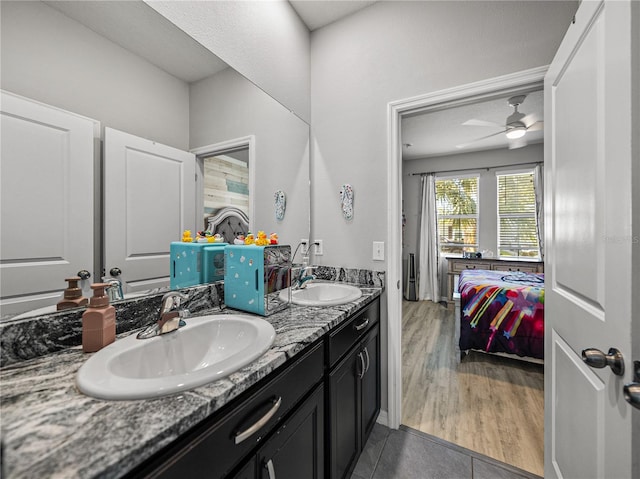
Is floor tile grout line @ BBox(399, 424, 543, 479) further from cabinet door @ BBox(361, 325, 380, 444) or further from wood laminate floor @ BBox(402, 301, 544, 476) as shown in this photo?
cabinet door @ BBox(361, 325, 380, 444)

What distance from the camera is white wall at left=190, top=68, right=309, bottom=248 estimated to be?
1.26m

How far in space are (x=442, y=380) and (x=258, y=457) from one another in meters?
2.10

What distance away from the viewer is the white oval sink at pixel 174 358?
0.58 meters

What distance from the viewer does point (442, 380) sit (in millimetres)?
2340

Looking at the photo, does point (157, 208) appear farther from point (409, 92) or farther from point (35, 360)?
point (409, 92)

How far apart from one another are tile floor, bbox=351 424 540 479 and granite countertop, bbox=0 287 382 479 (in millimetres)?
1176

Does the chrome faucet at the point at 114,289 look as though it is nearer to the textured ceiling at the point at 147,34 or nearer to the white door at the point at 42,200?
the white door at the point at 42,200

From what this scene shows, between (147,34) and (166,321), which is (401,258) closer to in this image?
(166,321)

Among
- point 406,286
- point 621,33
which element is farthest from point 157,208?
point 406,286

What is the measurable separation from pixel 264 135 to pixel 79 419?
1503 mm

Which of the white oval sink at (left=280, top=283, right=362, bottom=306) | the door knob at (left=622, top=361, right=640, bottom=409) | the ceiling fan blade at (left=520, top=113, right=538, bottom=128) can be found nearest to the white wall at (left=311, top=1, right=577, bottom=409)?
the white oval sink at (left=280, top=283, right=362, bottom=306)

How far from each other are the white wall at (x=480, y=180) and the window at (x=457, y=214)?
123mm

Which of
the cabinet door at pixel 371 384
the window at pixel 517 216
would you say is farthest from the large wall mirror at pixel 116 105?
the window at pixel 517 216

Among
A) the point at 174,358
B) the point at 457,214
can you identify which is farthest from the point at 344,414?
the point at 457,214
